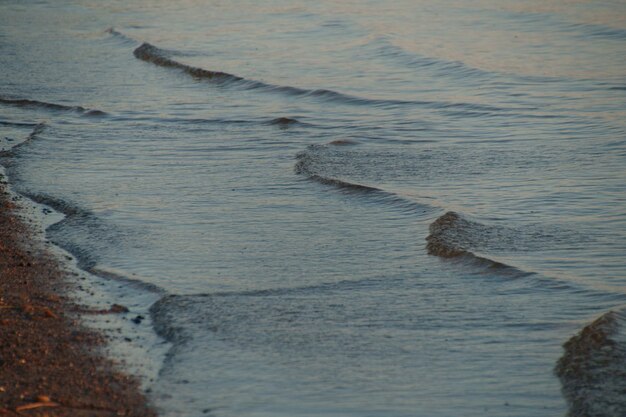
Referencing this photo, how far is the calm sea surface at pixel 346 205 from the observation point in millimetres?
5219

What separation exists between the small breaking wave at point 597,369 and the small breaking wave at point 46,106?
857 cm

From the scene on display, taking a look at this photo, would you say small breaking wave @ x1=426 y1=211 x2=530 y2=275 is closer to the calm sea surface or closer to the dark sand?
the calm sea surface

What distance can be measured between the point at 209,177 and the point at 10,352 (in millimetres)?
4399

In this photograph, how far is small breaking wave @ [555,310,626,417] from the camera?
4766mm

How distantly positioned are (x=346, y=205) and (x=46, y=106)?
6.65m

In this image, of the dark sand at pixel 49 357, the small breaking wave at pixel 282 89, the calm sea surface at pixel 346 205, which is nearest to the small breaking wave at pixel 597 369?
the calm sea surface at pixel 346 205

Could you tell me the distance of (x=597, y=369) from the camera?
5152 mm

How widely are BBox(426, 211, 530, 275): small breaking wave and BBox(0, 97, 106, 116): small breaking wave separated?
6.36 m

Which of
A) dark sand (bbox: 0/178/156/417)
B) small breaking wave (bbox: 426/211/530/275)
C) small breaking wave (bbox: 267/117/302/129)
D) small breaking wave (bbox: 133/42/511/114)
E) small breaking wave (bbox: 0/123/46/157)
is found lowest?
small breaking wave (bbox: 0/123/46/157)

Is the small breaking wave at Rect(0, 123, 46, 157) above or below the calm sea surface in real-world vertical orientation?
below

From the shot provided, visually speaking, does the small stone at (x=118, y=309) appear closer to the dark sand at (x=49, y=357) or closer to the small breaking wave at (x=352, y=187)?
the dark sand at (x=49, y=357)

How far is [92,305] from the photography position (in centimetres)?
604

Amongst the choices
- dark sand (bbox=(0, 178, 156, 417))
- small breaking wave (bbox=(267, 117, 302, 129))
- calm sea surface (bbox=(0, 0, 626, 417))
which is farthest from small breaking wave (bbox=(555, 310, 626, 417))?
small breaking wave (bbox=(267, 117, 302, 129))

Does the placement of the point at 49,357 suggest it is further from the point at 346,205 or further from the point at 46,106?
the point at 46,106
